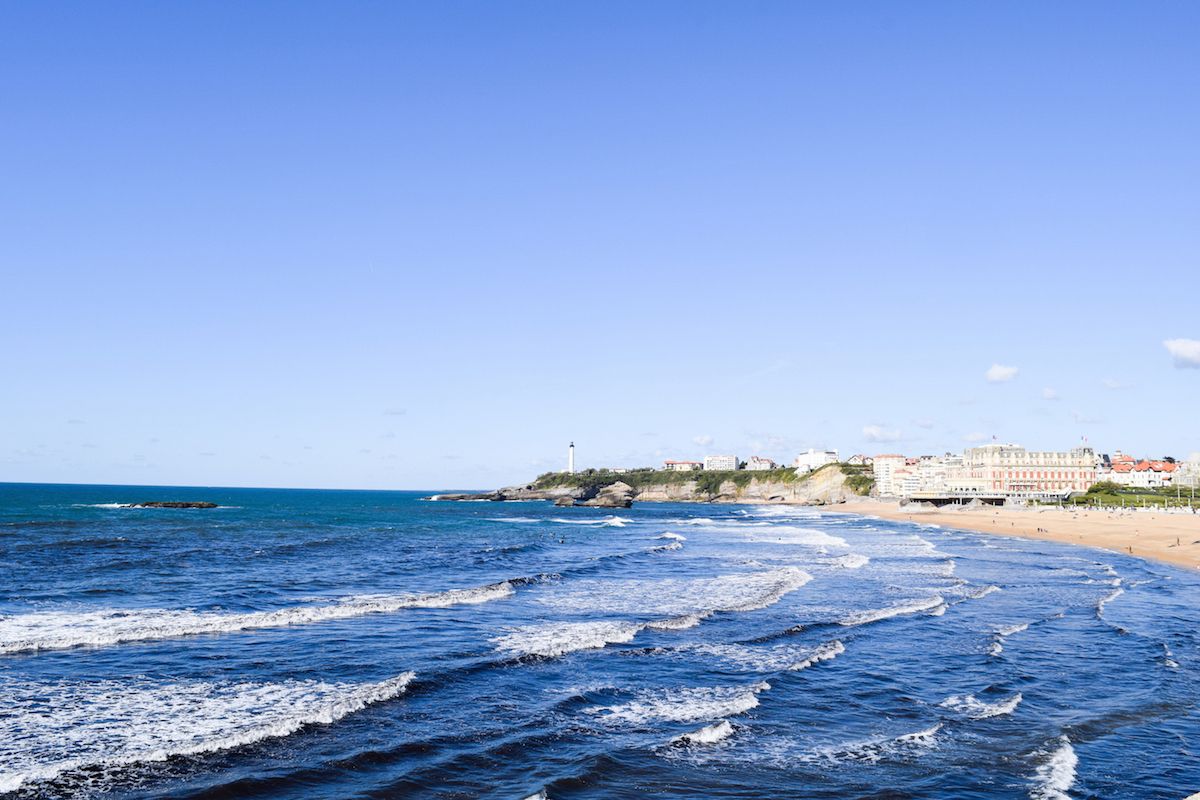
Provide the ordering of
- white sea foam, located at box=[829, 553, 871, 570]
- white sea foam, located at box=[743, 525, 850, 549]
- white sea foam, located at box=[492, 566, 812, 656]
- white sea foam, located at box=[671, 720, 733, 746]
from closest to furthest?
white sea foam, located at box=[671, 720, 733, 746]
white sea foam, located at box=[492, 566, 812, 656]
white sea foam, located at box=[829, 553, 871, 570]
white sea foam, located at box=[743, 525, 850, 549]

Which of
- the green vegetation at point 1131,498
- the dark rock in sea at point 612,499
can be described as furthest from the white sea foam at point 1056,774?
the dark rock in sea at point 612,499

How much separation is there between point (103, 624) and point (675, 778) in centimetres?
2191

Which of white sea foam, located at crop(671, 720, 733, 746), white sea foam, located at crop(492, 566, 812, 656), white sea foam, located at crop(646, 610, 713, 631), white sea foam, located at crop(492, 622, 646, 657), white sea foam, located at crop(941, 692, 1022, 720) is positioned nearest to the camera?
white sea foam, located at crop(671, 720, 733, 746)

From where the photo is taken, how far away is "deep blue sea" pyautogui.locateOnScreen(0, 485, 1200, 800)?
14.5 m

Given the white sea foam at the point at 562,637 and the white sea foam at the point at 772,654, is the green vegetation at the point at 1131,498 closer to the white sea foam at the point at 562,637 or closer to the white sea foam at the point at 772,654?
the white sea foam at the point at 772,654

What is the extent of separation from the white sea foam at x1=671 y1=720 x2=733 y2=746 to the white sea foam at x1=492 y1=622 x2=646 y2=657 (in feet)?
A: 25.2

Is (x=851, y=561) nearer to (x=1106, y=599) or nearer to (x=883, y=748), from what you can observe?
(x=1106, y=599)

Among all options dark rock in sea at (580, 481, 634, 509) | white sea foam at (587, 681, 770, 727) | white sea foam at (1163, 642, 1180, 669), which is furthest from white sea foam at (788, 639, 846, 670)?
dark rock in sea at (580, 481, 634, 509)

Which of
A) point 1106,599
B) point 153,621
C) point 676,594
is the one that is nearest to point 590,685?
point 153,621

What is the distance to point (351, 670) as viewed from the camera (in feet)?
71.9

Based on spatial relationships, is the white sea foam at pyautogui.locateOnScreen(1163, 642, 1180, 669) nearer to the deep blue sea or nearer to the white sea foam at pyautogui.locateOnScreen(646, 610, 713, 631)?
the deep blue sea

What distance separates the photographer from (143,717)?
Answer: 17.4m

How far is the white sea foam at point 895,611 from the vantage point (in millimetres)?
30766

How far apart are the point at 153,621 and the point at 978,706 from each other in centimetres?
2537
